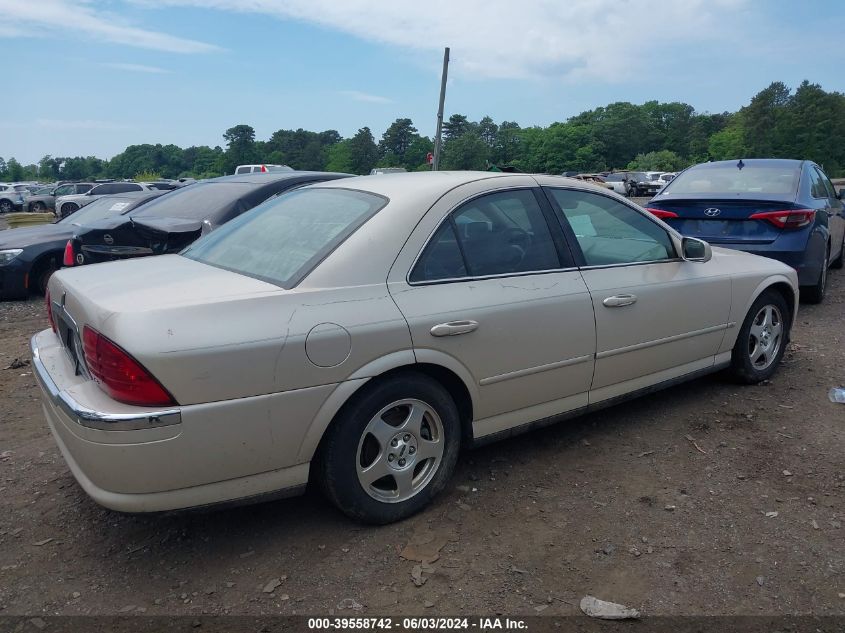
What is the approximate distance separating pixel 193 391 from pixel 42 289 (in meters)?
7.17

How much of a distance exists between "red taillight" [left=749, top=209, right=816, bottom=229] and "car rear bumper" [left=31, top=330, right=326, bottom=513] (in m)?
5.48

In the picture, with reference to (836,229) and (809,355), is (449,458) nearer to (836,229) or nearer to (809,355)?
(809,355)

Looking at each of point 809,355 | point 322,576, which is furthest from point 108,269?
point 809,355

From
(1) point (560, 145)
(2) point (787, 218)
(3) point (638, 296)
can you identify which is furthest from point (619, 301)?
(1) point (560, 145)

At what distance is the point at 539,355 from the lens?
333 cm

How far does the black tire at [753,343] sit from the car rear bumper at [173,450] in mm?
3199

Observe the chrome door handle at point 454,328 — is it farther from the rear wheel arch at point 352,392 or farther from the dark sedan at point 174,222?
the dark sedan at point 174,222

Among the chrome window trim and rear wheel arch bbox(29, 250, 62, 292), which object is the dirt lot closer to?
the chrome window trim

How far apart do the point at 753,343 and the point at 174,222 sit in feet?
15.9

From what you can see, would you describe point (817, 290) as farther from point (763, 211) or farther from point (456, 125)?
point (456, 125)

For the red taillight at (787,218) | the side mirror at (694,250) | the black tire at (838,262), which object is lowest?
the black tire at (838,262)

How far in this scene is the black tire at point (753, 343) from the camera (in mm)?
4574

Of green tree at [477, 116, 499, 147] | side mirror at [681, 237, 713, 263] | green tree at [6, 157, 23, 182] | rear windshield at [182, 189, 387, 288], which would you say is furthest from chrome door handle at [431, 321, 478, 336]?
green tree at [6, 157, 23, 182]

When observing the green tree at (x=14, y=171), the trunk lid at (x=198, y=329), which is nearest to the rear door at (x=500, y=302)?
the trunk lid at (x=198, y=329)
